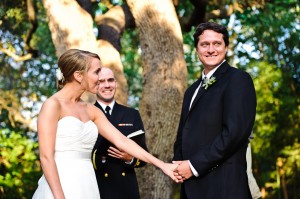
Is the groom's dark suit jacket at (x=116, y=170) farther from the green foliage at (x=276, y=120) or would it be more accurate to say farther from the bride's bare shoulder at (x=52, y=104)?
the green foliage at (x=276, y=120)

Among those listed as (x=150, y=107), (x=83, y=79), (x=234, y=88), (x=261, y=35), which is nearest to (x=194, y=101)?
(x=234, y=88)

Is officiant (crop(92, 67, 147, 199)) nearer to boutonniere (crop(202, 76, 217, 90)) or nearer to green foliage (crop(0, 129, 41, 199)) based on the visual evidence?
boutonniere (crop(202, 76, 217, 90))

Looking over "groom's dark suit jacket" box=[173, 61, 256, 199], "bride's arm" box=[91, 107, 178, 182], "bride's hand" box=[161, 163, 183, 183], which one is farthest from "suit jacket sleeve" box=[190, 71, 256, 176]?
"bride's arm" box=[91, 107, 178, 182]

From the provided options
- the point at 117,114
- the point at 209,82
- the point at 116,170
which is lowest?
the point at 116,170

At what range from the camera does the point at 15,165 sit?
9.66m

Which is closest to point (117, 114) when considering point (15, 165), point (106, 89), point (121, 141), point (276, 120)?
point (106, 89)

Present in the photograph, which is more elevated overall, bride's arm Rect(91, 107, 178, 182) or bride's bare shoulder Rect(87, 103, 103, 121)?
bride's bare shoulder Rect(87, 103, 103, 121)

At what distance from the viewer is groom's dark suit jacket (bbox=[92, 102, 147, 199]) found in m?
5.36

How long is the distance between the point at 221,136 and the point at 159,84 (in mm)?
4034

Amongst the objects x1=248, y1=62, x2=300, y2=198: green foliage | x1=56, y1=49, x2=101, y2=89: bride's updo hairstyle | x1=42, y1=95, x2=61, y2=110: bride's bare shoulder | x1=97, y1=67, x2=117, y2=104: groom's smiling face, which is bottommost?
x1=248, y1=62, x2=300, y2=198: green foliage

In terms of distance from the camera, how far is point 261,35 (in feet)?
51.3

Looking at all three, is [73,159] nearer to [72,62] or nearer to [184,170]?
[72,62]

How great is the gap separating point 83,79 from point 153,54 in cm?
380

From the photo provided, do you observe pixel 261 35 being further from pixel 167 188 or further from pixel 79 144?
pixel 79 144
